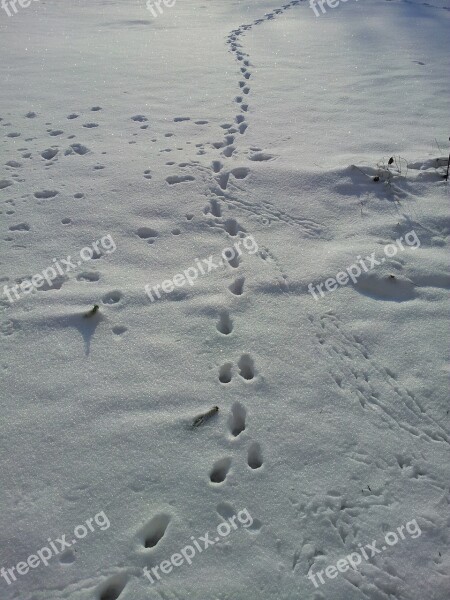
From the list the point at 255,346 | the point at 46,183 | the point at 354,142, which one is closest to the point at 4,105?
the point at 46,183

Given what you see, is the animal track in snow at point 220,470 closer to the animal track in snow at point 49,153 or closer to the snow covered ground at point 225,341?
the snow covered ground at point 225,341

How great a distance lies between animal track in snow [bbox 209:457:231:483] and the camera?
7.27ft

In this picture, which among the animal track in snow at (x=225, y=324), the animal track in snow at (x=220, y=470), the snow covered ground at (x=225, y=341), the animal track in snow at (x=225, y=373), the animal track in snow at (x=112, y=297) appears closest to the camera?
the snow covered ground at (x=225, y=341)

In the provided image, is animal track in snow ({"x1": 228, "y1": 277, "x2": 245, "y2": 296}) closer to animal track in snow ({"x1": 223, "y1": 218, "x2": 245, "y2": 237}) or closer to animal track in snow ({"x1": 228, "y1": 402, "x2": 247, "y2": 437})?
animal track in snow ({"x1": 223, "y1": 218, "x2": 245, "y2": 237})

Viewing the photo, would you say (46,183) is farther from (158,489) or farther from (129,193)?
(158,489)

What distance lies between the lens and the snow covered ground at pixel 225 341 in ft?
6.59

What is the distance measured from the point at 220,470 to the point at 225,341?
0.76 m

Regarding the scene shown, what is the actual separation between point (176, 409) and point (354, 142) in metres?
3.07

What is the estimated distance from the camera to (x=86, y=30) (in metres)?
7.24

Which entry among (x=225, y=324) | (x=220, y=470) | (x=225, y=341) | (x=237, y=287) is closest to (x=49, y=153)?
(x=237, y=287)

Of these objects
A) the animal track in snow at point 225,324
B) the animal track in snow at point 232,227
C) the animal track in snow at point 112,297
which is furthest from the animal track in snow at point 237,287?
the animal track in snow at point 112,297

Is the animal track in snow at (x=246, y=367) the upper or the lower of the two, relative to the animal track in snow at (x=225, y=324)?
lower

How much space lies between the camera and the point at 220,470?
2248mm

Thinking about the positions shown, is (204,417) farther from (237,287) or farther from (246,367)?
(237,287)
